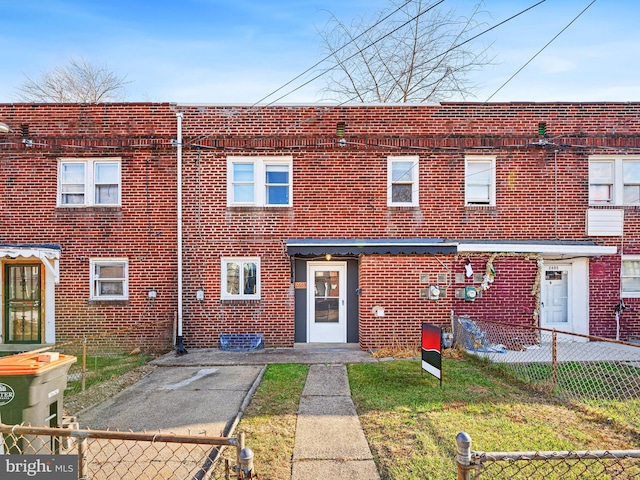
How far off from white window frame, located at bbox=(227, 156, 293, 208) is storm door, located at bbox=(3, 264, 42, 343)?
18.6ft

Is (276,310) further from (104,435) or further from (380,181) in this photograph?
(104,435)

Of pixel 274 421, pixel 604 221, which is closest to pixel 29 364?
pixel 274 421

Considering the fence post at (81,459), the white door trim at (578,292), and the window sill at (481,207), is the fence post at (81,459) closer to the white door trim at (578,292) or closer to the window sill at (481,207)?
the window sill at (481,207)

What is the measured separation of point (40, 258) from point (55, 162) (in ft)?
8.82

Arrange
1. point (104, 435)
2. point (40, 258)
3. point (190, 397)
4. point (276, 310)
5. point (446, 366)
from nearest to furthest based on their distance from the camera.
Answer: point (104, 435)
point (190, 397)
point (446, 366)
point (40, 258)
point (276, 310)

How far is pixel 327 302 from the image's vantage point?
424 inches

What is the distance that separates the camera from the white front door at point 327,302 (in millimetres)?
10695

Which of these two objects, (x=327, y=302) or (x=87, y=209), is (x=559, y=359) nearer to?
(x=327, y=302)

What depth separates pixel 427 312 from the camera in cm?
1004

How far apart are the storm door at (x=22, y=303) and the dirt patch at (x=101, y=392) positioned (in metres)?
4.26

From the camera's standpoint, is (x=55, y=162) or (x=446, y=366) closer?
(x=446, y=366)

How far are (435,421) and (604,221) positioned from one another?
338 inches

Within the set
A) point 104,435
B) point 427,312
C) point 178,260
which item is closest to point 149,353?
point 178,260

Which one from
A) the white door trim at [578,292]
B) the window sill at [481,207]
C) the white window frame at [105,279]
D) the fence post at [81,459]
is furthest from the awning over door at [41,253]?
the white door trim at [578,292]
